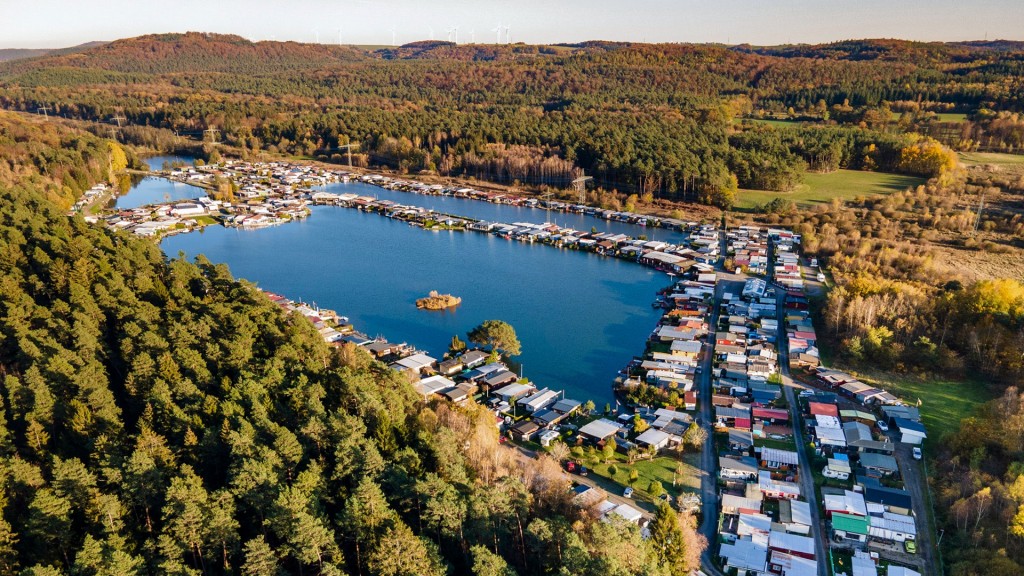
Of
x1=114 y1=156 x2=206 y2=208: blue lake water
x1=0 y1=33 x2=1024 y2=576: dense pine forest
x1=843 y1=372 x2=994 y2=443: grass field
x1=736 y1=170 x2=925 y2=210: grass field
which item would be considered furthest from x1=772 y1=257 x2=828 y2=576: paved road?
x1=114 y1=156 x2=206 y2=208: blue lake water

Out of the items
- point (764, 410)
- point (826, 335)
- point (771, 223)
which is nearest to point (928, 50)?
point (771, 223)

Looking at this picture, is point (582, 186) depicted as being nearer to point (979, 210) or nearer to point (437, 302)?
point (437, 302)

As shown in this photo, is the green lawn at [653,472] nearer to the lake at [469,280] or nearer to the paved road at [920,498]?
the lake at [469,280]

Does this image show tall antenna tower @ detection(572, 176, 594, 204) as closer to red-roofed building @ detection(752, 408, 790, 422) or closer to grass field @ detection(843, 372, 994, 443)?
grass field @ detection(843, 372, 994, 443)

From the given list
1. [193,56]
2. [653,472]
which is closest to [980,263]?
[653,472]

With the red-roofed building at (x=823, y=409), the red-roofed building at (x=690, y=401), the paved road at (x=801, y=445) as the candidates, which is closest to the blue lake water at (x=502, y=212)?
the paved road at (x=801, y=445)
